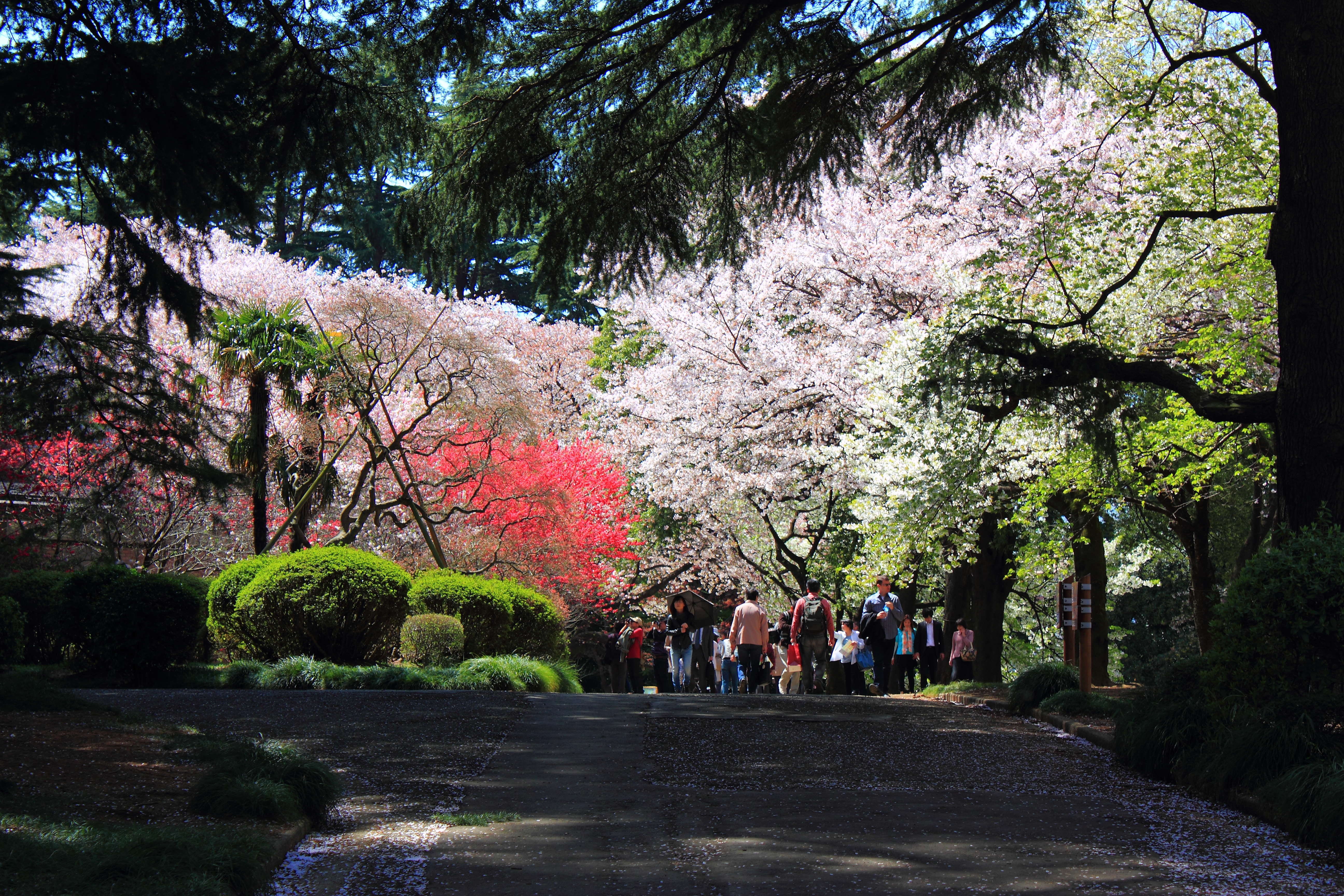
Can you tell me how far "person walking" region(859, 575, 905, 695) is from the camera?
1593 centimetres

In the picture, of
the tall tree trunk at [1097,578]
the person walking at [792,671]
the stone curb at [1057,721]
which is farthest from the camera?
the person walking at [792,671]

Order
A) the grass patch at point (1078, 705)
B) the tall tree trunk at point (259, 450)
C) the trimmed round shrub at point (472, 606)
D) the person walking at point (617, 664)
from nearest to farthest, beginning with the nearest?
the grass patch at point (1078, 705) < the trimmed round shrub at point (472, 606) < the tall tree trunk at point (259, 450) < the person walking at point (617, 664)

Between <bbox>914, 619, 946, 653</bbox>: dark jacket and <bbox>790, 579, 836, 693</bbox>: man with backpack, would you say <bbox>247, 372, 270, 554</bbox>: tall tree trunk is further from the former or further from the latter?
<bbox>914, 619, 946, 653</bbox>: dark jacket

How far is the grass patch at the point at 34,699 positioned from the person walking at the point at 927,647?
11921 mm

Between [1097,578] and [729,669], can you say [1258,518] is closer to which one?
[1097,578]

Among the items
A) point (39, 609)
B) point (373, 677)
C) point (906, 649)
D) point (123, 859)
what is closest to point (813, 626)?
point (906, 649)

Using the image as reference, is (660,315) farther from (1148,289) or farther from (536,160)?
(536,160)

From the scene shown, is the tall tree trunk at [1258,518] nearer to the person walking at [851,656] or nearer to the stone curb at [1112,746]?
the person walking at [851,656]

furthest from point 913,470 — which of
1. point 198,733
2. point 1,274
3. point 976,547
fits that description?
point 1,274

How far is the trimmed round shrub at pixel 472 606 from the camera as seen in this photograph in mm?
15914

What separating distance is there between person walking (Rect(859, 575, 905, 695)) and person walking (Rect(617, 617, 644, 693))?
569 centimetres

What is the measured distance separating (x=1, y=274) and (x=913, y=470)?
11.2 metres

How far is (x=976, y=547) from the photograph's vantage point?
17391mm

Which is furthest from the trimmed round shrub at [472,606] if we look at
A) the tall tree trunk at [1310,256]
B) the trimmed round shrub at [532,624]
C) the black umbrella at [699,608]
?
the black umbrella at [699,608]
